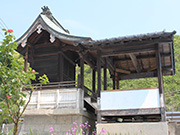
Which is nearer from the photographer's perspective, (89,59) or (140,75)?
(89,59)

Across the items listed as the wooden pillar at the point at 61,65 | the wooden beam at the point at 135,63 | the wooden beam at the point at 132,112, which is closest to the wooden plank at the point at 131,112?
the wooden beam at the point at 132,112

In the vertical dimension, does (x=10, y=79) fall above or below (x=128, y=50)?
below

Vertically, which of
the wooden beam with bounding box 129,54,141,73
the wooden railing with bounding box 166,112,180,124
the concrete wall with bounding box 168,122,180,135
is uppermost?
the wooden beam with bounding box 129,54,141,73

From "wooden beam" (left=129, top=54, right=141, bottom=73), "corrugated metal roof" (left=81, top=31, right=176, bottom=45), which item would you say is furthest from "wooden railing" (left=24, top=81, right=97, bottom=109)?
"wooden beam" (left=129, top=54, right=141, bottom=73)

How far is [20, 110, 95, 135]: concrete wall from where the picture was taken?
10984 mm

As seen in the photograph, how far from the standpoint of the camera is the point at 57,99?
11.0 meters

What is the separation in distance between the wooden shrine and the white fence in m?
0.35

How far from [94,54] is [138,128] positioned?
176 inches

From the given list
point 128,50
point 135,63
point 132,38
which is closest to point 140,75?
point 135,63

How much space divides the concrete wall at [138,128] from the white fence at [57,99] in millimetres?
1552

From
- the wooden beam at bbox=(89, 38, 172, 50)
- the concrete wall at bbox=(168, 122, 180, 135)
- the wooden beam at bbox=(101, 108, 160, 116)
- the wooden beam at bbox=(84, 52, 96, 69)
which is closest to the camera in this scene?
the wooden beam at bbox=(101, 108, 160, 116)

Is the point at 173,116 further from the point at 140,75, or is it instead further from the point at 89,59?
the point at 89,59

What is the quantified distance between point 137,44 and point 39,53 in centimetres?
544

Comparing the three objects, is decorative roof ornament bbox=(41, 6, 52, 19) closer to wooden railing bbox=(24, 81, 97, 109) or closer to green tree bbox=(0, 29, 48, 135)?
wooden railing bbox=(24, 81, 97, 109)
